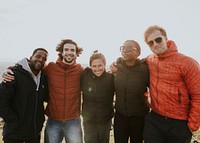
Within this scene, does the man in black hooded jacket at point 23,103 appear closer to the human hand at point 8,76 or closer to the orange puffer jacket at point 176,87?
the human hand at point 8,76

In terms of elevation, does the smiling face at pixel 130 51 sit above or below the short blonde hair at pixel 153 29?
below

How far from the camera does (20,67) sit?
5527 millimetres

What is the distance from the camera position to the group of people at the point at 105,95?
495 centimetres

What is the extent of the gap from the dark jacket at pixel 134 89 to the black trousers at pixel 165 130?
507 millimetres

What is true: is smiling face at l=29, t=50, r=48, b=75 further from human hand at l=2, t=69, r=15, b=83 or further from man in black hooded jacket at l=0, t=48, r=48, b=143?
human hand at l=2, t=69, r=15, b=83

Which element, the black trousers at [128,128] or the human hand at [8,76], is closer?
the human hand at [8,76]

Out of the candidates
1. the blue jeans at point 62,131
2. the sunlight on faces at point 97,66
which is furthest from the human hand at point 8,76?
the sunlight on faces at point 97,66

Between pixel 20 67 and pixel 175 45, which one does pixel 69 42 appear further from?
pixel 175 45

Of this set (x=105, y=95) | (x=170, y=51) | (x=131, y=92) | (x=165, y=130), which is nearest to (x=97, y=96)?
(x=105, y=95)

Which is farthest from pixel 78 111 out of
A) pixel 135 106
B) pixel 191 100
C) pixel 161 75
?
pixel 191 100

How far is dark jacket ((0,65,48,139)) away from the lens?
208 inches

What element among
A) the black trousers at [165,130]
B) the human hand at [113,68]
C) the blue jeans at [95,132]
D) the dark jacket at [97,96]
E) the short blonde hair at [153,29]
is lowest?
the blue jeans at [95,132]

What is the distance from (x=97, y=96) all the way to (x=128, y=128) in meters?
1.36

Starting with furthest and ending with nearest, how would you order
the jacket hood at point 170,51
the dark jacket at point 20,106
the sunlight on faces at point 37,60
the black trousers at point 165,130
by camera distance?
the sunlight on faces at point 37,60 < the dark jacket at point 20,106 < the jacket hood at point 170,51 < the black trousers at point 165,130
